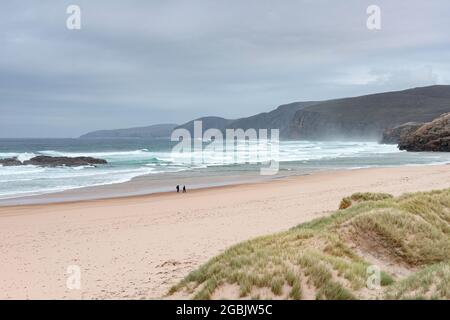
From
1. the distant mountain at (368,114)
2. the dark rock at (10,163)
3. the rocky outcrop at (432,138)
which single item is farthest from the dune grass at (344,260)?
the distant mountain at (368,114)

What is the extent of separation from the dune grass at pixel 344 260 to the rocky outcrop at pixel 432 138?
5809 cm

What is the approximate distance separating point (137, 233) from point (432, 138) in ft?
195

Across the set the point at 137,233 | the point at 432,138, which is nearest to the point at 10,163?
the point at 137,233

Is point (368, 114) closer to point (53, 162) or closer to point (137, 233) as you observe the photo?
point (53, 162)

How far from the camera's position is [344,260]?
5883 millimetres

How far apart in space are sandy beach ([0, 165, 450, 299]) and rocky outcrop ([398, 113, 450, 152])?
42421mm

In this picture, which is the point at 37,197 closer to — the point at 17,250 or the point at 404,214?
the point at 17,250

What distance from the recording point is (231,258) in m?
5.75

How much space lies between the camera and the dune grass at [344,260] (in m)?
4.68

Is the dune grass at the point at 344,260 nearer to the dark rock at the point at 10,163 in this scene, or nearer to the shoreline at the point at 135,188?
the shoreline at the point at 135,188

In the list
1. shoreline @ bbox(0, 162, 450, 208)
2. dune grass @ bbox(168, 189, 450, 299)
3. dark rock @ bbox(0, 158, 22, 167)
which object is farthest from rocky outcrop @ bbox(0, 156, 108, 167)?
dune grass @ bbox(168, 189, 450, 299)

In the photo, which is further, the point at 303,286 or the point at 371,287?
the point at 371,287
